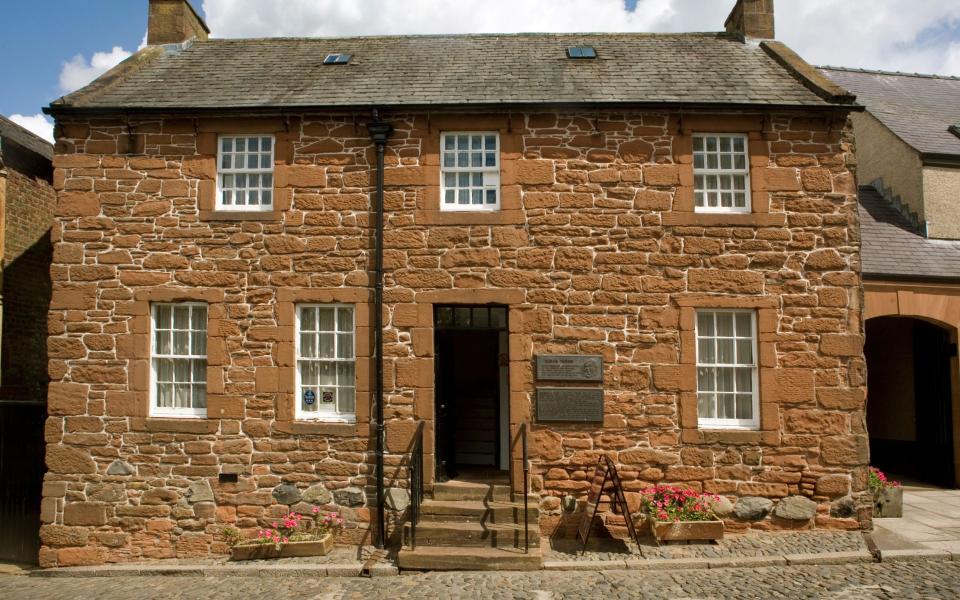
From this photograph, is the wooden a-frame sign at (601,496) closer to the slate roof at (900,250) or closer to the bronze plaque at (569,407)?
the bronze plaque at (569,407)

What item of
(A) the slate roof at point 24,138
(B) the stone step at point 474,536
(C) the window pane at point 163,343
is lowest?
(B) the stone step at point 474,536

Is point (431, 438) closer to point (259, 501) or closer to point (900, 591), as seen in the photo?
point (259, 501)

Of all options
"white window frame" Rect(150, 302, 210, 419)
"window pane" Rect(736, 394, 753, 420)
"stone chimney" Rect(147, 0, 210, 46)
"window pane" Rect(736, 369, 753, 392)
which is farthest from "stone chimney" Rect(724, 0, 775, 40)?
"white window frame" Rect(150, 302, 210, 419)

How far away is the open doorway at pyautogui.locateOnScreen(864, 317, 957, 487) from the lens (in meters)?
11.7

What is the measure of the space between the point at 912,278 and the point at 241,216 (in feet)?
37.4

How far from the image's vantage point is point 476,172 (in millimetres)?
9242

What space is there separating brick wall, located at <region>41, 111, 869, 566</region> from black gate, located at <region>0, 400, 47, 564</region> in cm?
81

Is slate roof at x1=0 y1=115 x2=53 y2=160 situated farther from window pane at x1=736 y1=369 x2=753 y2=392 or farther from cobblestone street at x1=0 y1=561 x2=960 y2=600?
window pane at x1=736 y1=369 x2=753 y2=392

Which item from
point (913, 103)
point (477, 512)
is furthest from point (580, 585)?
point (913, 103)

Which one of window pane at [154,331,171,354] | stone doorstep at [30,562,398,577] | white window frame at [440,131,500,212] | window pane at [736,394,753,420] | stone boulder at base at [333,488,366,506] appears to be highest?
white window frame at [440,131,500,212]

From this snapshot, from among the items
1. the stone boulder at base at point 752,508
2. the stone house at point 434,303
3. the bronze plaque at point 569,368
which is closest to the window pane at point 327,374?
the stone house at point 434,303

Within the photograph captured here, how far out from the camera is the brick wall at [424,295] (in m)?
8.77

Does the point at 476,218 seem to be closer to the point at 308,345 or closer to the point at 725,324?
the point at 308,345

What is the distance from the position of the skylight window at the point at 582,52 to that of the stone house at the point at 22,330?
1006 cm
